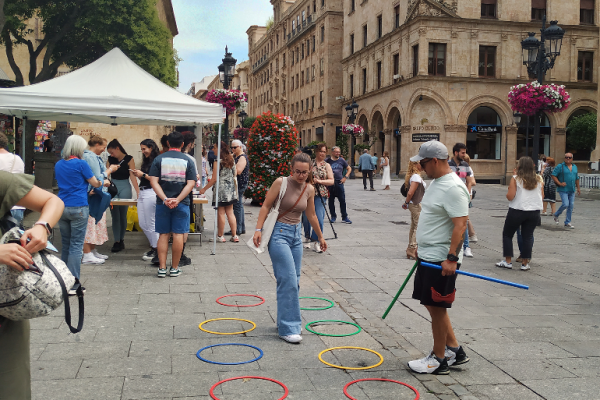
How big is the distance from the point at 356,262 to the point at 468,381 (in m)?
4.83

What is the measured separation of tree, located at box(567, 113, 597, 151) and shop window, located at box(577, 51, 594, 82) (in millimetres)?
2883

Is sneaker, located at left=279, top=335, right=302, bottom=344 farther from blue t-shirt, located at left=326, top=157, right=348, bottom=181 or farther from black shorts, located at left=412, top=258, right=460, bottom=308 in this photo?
blue t-shirt, located at left=326, top=157, right=348, bottom=181

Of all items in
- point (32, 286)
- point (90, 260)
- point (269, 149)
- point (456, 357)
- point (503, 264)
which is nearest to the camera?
point (32, 286)

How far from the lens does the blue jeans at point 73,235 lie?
6.42 meters

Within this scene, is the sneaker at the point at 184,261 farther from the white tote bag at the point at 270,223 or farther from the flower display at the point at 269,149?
the flower display at the point at 269,149

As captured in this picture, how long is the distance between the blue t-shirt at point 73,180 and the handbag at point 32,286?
4471mm

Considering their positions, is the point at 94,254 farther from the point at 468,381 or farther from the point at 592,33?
the point at 592,33

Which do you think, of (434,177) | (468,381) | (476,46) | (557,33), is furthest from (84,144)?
(476,46)

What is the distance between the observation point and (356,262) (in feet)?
29.5

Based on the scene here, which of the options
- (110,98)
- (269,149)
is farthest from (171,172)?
(269,149)

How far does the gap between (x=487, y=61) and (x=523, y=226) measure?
2931cm

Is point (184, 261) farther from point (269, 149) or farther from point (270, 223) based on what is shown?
point (269, 149)

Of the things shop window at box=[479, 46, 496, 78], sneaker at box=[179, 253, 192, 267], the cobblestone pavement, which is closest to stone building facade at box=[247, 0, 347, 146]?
shop window at box=[479, 46, 496, 78]

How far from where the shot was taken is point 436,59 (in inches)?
1377
